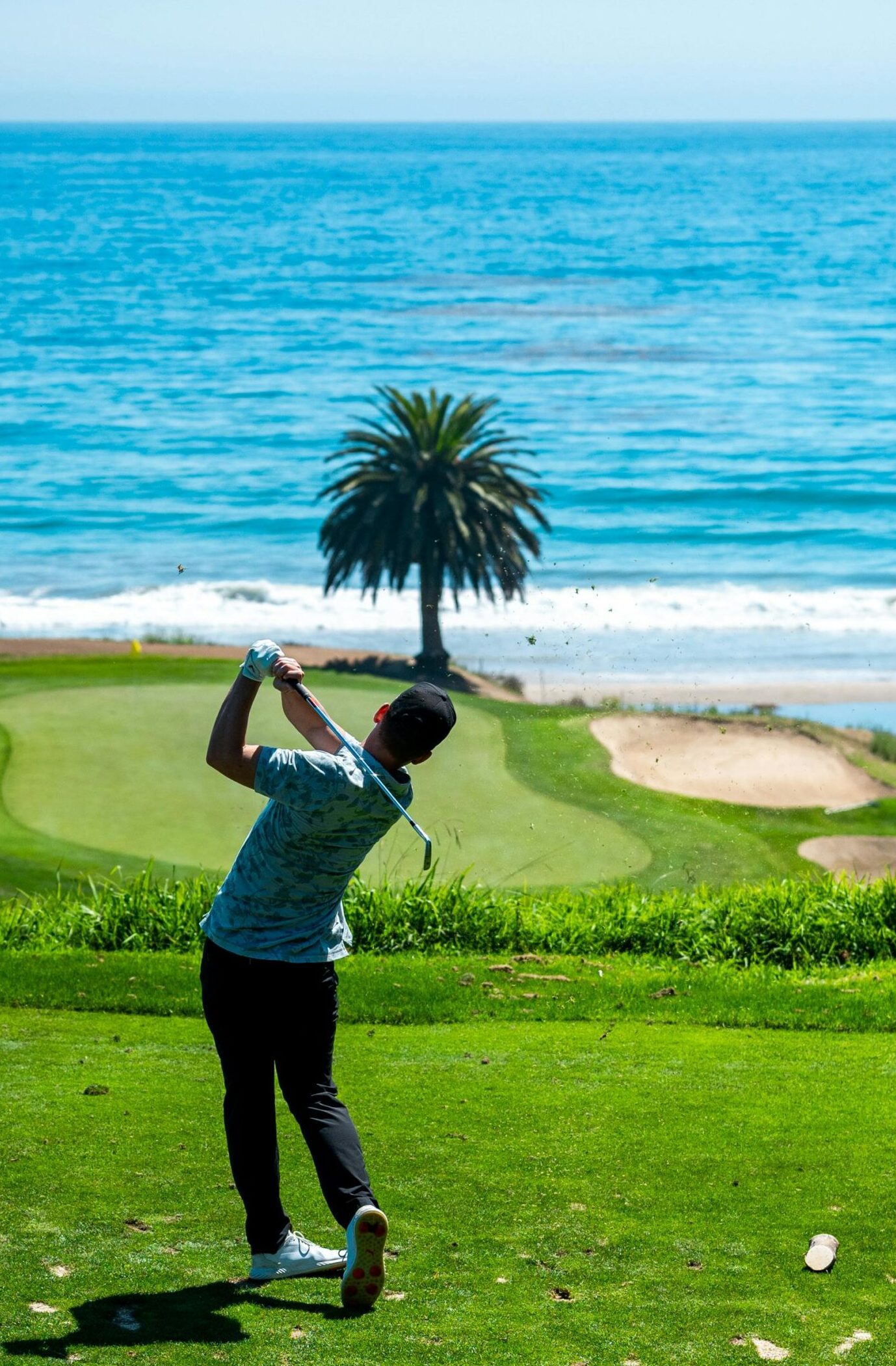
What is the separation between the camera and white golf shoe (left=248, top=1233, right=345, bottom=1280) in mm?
4090

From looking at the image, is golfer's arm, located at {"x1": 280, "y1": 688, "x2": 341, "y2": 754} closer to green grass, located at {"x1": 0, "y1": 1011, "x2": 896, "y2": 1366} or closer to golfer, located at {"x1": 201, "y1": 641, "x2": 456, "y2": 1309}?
golfer, located at {"x1": 201, "y1": 641, "x2": 456, "y2": 1309}

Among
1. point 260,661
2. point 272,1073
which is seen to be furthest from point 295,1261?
point 260,661

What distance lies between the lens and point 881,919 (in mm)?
9336

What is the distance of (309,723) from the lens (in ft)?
13.6

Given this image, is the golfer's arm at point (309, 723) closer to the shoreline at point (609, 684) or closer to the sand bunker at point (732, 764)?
the sand bunker at point (732, 764)

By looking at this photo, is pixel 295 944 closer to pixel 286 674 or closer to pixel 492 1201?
pixel 286 674

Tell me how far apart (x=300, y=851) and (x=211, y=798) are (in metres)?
9.47

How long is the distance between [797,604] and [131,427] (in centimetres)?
2856

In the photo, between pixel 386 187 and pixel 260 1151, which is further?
pixel 386 187

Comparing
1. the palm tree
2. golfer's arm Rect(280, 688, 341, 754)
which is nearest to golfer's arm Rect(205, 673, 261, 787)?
golfer's arm Rect(280, 688, 341, 754)

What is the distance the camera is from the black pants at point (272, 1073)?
4.04 meters

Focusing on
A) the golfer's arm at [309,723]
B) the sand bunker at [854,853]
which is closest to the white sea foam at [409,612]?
the sand bunker at [854,853]

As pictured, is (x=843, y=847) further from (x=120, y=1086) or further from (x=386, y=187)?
(x=386, y=187)

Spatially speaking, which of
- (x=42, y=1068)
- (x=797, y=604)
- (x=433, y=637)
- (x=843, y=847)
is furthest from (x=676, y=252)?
(x=42, y=1068)
